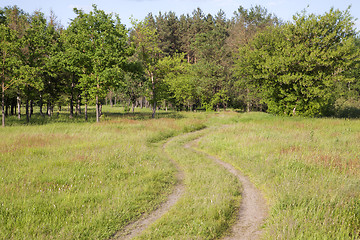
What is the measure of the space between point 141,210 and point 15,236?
10.3ft

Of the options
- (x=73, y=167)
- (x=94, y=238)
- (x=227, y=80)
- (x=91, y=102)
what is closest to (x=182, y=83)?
(x=227, y=80)

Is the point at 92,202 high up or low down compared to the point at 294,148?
down

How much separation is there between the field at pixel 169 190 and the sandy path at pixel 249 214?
182mm

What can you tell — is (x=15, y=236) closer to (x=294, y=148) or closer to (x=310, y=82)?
(x=294, y=148)

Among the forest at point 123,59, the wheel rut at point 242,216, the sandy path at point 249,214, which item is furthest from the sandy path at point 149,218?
the forest at point 123,59

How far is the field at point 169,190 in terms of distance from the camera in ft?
17.9

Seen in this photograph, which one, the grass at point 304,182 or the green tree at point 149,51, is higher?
the green tree at point 149,51

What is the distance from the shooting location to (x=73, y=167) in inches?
380

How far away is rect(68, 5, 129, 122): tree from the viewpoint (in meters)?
25.0

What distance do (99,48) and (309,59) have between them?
991 inches

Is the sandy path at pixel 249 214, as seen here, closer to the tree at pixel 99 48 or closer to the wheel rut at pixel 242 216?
the wheel rut at pixel 242 216

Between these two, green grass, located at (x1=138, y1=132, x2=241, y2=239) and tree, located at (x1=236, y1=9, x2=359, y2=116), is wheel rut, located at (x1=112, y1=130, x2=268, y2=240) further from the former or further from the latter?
tree, located at (x1=236, y1=9, x2=359, y2=116)

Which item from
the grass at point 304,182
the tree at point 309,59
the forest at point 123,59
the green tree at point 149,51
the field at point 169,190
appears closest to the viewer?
the grass at point 304,182

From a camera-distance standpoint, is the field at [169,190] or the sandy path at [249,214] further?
the sandy path at [249,214]
